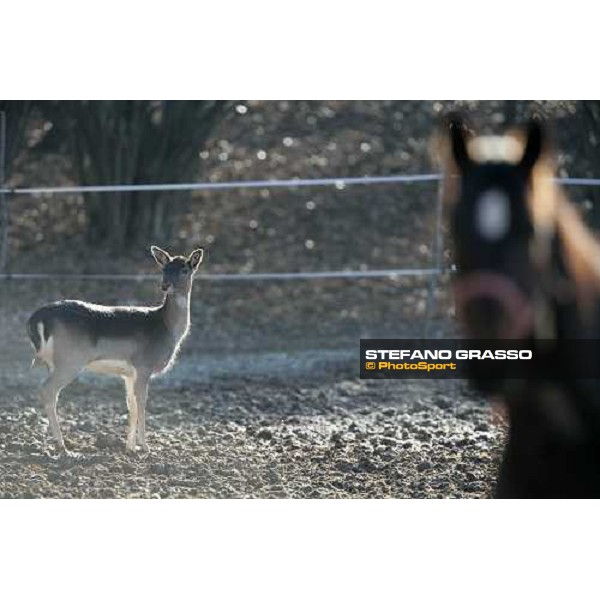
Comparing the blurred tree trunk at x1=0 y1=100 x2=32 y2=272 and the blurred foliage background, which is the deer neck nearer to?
the blurred foliage background

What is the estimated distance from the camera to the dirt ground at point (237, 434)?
428 centimetres

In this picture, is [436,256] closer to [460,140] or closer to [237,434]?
[460,140]

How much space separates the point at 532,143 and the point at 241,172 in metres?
1.24

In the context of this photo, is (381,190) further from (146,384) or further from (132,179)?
(146,384)

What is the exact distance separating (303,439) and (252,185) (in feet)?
3.55

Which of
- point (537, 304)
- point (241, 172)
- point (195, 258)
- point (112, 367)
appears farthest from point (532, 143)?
point (112, 367)

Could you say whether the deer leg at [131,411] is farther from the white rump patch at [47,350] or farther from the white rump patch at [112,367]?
the white rump patch at [47,350]

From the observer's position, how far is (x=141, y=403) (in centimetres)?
433

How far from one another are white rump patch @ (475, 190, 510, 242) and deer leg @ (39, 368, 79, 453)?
1.19 metres

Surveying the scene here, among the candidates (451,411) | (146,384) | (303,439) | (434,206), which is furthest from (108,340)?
(434,206)

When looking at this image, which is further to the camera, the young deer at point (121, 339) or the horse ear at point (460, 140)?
the horse ear at point (460, 140)

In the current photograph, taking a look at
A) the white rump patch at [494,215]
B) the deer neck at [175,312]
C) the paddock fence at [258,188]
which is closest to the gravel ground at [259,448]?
the deer neck at [175,312]

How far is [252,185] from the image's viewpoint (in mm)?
5152

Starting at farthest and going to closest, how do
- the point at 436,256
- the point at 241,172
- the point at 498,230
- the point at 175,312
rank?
the point at 241,172 < the point at 436,256 < the point at 175,312 < the point at 498,230
